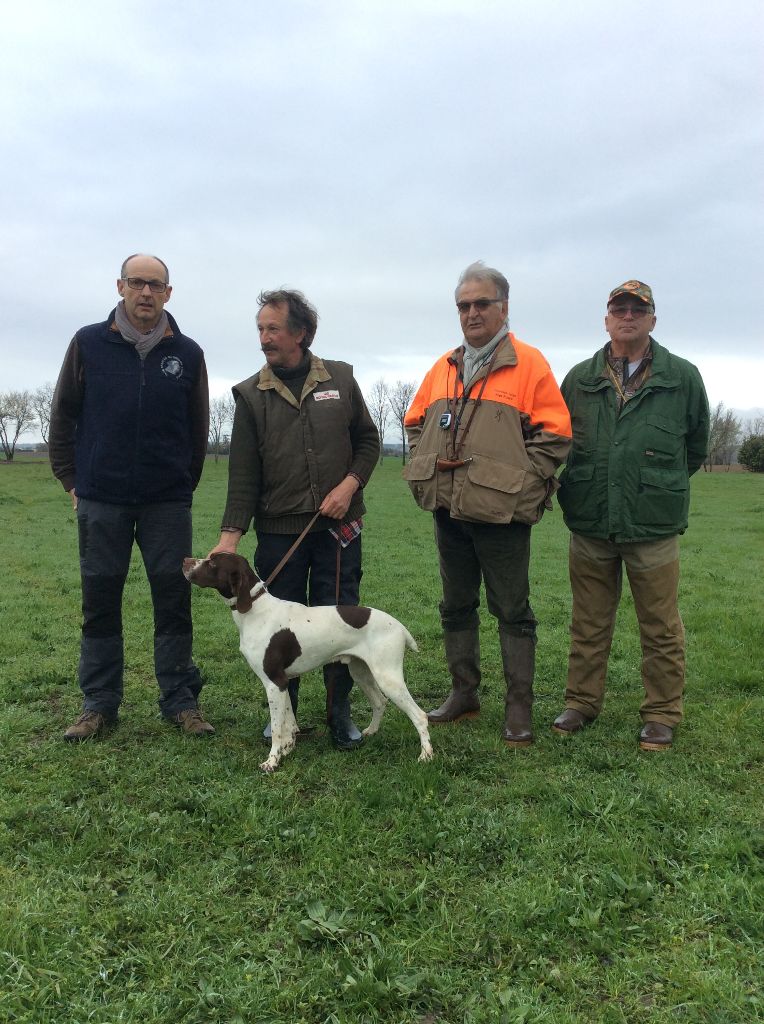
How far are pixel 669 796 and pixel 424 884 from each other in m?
1.58

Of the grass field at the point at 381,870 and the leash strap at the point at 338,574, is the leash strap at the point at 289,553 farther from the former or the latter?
the grass field at the point at 381,870

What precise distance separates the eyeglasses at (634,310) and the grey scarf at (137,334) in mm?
3021

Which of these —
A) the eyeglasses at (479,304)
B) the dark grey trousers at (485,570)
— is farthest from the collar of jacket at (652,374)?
the dark grey trousers at (485,570)

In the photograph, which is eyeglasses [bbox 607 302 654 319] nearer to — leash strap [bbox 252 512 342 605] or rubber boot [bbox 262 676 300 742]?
leash strap [bbox 252 512 342 605]

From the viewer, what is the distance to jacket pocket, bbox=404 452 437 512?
4896mm

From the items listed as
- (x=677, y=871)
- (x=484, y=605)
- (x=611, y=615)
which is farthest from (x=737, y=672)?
(x=484, y=605)

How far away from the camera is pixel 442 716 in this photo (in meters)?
5.41

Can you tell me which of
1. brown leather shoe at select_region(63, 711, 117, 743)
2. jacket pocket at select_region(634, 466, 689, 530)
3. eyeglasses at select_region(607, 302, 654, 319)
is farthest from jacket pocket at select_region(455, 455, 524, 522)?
brown leather shoe at select_region(63, 711, 117, 743)

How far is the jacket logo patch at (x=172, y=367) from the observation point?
4965 mm

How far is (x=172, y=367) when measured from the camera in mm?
4984

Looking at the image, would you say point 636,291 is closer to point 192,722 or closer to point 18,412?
point 192,722

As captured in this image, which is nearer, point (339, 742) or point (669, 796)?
point (669, 796)

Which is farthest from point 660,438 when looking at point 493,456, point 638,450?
point 493,456

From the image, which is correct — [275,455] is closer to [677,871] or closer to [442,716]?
[442,716]
